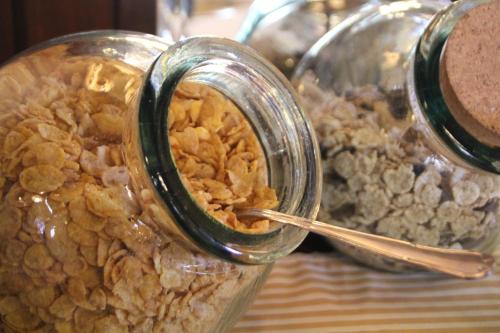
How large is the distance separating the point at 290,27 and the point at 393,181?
0.22m

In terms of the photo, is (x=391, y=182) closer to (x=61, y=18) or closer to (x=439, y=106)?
(x=439, y=106)

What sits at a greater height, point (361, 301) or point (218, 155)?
point (218, 155)

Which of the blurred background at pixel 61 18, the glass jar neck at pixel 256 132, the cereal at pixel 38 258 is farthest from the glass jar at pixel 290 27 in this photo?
the cereal at pixel 38 258

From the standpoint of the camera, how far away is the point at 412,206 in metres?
0.42

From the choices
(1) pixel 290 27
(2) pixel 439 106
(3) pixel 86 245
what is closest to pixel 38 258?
(3) pixel 86 245

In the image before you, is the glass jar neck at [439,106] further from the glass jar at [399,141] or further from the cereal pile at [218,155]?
the cereal pile at [218,155]

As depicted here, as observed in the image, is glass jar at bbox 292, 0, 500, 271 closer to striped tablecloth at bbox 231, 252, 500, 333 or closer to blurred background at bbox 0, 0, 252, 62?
striped tablecloth at bbox 231, 252, 500, 333

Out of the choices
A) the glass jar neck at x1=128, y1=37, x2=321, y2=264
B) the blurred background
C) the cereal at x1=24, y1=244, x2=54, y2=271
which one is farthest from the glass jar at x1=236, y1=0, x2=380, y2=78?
the cereal at x1=24, y1=244, x2=54, y2=271

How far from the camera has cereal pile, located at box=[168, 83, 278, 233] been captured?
1.06 ft

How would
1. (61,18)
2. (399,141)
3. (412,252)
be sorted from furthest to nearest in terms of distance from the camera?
1. (61,18)
2. (399,141)
3. (412,252)

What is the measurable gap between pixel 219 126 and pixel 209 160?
0.02 meters

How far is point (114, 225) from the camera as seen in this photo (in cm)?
30

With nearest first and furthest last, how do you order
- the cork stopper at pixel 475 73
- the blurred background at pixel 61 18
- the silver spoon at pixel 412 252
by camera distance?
1. the silver spoon at pixel 412 252
2. the cork stopper at pixel 475 73
3. the blurred background at pixel 61 18

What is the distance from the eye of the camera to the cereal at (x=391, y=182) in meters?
0.41
